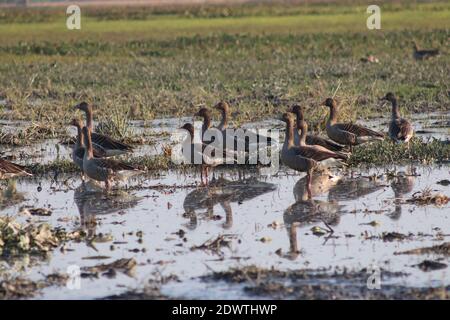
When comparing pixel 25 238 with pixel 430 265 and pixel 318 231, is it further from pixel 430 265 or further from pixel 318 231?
pixel 430 265

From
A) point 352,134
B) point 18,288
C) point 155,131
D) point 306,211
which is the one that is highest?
point 352,134

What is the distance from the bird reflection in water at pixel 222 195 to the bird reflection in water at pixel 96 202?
0.78 metres

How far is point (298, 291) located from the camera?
8602 millimetres

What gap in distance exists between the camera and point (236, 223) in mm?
11414

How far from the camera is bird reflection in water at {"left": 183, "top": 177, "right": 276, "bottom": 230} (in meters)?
12.1

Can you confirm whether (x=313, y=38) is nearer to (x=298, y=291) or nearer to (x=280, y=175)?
(x=280, y=175)

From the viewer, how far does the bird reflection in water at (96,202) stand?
12008 mm

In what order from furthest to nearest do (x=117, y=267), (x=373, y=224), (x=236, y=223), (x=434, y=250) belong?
(x=236, y=223) → (x=373, y=224) → (x=434, y=250) → (x=117, y=267)

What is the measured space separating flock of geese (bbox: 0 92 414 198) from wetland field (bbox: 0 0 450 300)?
22 centimetres

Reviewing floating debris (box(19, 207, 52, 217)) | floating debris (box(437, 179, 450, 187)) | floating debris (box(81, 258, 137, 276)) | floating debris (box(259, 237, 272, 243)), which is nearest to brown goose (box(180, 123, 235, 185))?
floating debris (box(19, 207, 52, 217))

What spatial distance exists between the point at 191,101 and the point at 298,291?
42.6 ft

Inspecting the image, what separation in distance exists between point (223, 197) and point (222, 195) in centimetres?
13

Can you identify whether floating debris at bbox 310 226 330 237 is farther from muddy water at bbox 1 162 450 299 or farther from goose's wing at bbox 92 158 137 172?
goose's wing at bbox 92 158 137 172

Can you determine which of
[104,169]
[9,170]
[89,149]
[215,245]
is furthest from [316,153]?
[9,170]
